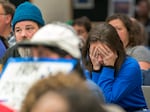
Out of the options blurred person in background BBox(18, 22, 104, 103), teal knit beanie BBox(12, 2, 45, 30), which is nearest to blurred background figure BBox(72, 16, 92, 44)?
teal knit beanie BBox(12, 2, 45, 30)

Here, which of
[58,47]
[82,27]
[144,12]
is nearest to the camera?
[58,47]

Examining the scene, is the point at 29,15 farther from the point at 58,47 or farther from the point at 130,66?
the point at 58,47

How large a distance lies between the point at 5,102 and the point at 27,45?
0.99 feet

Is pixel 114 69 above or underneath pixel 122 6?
above

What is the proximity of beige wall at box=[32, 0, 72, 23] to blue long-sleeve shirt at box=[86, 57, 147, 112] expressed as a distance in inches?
186

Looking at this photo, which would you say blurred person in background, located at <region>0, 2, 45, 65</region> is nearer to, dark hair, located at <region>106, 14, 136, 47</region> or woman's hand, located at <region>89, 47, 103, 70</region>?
woman's hand, located at <region>89, 47, 103, 70</region>

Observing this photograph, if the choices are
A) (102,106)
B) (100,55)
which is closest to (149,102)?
(100,55)

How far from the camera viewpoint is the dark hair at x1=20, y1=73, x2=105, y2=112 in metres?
1.72

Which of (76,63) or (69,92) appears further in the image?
(76,63)

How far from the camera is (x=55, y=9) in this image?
31.4ft

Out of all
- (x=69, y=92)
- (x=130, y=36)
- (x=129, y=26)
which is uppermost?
(x=69, y=92)

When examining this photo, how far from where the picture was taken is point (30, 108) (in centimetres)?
185

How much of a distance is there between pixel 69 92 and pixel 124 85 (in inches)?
88.0

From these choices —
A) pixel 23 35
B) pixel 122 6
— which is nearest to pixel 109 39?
pixel 23 35
